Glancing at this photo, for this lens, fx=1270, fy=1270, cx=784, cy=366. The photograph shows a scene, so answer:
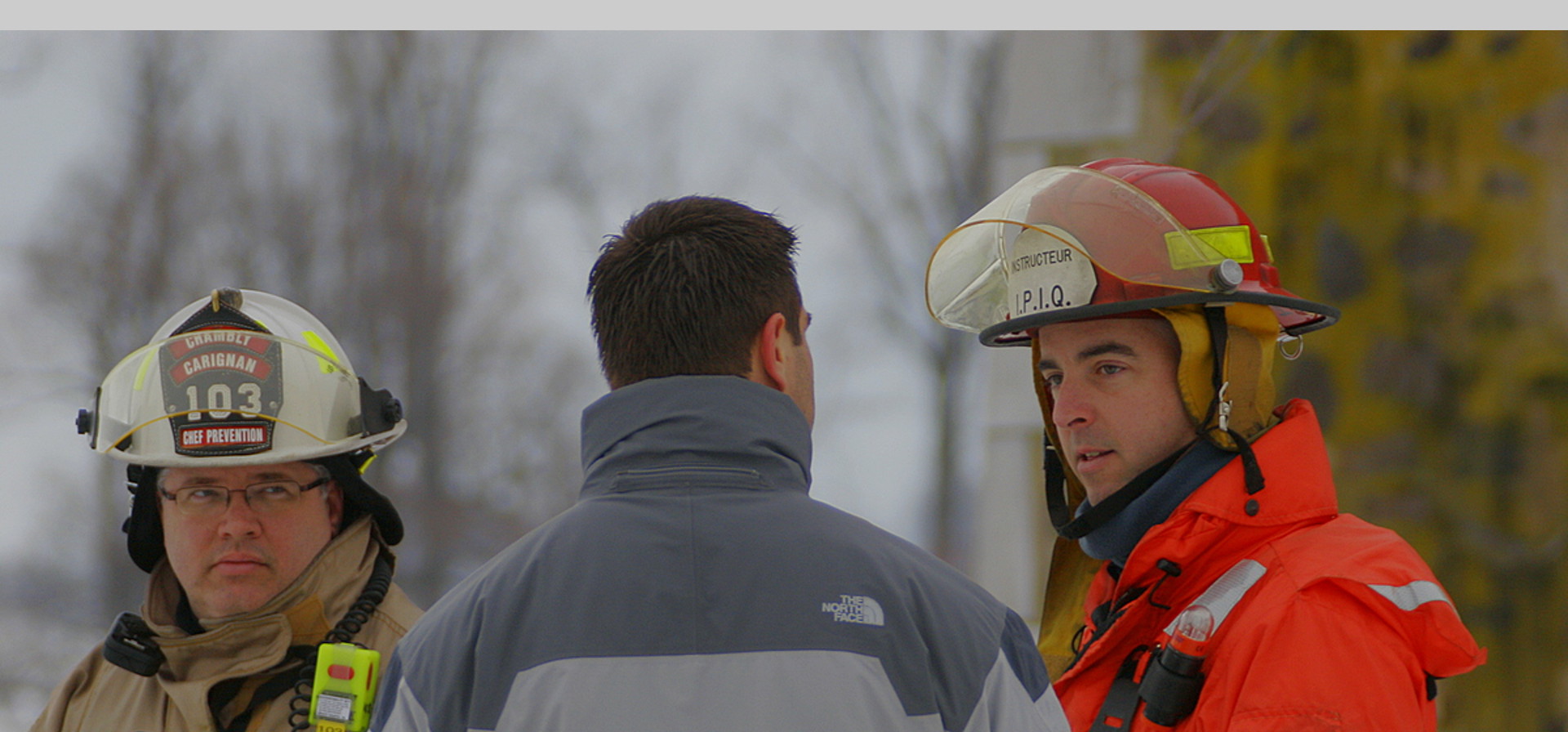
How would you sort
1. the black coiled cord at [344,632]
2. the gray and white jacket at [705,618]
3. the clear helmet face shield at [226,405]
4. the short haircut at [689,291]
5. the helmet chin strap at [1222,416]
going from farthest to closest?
the clear helmet face shield at [226,405], the black coiled cord at [344,632], the helmet chin strap at [1222,416], the short haircut at [689,291], the gray and white jacket at [705,618]

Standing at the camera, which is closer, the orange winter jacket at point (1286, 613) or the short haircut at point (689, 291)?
the short haircut at point (689, 291)

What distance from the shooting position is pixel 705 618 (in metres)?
1.50

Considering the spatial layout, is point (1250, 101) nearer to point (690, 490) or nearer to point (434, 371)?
point (690, 490)

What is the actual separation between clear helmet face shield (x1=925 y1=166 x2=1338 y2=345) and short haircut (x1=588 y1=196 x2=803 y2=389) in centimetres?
91

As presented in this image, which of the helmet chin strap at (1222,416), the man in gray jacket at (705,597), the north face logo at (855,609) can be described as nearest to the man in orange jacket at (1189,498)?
the helmet chin strap at (1222,416)

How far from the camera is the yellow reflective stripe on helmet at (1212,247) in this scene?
249 centimetres

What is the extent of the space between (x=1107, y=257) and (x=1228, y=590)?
69 centimetres

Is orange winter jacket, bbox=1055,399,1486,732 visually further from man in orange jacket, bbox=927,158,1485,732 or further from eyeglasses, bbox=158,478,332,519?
eyeglasses, bbox=158,478,332,519

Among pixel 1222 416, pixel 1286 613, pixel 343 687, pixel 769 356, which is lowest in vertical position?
pixel 343 687

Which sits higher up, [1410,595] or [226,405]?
[226,405]

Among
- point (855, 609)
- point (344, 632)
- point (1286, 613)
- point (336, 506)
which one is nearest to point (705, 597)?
point (855, 609)

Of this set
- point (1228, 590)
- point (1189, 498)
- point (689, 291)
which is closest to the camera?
point (689, 291)

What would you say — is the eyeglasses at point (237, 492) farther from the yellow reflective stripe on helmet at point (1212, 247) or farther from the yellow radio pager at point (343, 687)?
the yellow reflective stripe on helmet at point (1212, 247)

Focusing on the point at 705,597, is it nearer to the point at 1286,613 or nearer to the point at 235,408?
the point at 1286,613
